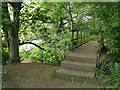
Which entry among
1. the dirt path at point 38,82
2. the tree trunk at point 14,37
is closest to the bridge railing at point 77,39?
the dirt path at point 38,82

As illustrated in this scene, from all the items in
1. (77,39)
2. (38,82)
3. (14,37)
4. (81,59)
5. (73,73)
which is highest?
(14,37)

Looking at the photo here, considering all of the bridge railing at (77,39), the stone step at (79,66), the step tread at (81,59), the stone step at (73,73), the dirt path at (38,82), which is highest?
the bridge railing at (77,39)

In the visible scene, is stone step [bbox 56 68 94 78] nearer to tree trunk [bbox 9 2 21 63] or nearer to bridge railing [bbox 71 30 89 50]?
bridge railing [bbox 71 30 89 50]

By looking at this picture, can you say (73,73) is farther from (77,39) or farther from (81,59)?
(77,39)

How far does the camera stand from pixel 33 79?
12.6ft

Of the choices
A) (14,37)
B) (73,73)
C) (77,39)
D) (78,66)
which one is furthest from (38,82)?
(14,37)

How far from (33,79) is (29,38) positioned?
5.34m

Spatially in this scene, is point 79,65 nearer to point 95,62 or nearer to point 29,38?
point 95,62

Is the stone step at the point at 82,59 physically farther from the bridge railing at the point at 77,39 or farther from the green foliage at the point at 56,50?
the green foliage at the point at 56,50

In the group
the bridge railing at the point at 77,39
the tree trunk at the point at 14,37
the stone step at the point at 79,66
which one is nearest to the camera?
the stone step at the point at 79,66

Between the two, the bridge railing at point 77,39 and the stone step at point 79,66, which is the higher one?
the bridge railing at point 77,39

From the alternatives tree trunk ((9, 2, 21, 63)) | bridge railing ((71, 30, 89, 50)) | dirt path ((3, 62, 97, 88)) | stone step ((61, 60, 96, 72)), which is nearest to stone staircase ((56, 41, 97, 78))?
stone step ((61, 60, 96, 72))

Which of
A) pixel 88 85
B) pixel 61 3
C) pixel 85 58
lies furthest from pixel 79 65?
pixel 61 3

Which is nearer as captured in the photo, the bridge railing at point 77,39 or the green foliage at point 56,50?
the bridge railing at point 77,39
